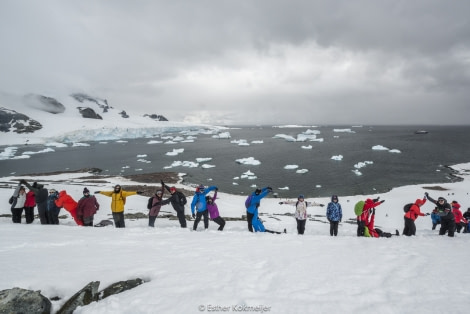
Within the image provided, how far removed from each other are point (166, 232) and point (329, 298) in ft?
21.4

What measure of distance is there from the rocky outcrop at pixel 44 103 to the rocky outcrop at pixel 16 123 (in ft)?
97.5

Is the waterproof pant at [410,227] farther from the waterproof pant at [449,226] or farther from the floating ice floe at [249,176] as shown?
the floating ice floe at [249,176]

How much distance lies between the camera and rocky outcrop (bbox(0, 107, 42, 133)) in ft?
442

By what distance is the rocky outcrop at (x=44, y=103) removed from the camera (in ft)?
570

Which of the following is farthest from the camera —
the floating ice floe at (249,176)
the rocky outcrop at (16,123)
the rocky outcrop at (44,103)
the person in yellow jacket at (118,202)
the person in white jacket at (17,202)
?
the rocky outcrop at (44,103)

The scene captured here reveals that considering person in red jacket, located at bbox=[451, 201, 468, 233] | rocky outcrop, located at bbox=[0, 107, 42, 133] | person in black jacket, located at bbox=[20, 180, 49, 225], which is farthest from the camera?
rocky outcrop, located at bbox=[0, 107, 42, 133]

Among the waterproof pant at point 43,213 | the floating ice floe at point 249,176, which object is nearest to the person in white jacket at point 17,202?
the waterproof pant at point 43,213

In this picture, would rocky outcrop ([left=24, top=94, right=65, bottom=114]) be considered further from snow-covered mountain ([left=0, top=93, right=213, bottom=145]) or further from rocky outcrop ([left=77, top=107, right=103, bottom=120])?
rocky outcrop ([left=77, top=107, right=103, bottom=120])

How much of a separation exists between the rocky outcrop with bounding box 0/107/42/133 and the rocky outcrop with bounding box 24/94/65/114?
2971 cm

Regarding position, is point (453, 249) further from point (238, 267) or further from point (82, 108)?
point (82, 108)

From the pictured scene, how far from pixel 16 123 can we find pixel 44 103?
142 ft

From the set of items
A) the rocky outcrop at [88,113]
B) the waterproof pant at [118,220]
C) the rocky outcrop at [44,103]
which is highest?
the rocky outcrop at [44,103]

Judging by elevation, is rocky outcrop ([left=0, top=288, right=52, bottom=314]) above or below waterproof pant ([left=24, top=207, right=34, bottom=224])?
below

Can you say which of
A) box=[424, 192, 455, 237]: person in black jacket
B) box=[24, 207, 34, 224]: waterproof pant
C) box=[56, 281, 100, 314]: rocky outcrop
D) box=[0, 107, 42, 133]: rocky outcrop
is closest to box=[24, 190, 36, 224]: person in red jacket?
box=[24, 207, 34, 224]: waterproof pant
